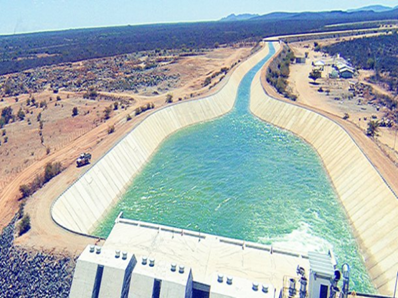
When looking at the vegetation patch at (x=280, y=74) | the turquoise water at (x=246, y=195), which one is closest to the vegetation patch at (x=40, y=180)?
the turquoise water at (x=246, y=195)

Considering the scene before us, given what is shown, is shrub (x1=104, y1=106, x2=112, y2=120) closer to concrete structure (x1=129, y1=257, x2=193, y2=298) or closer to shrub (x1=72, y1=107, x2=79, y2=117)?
shrub (x1=72, y1=107, x2=79, y2=117)

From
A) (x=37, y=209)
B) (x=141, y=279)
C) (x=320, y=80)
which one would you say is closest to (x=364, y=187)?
(x=141, y=279)

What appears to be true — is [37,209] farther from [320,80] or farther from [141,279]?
[320,80]

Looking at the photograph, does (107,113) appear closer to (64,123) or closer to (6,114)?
(64,123)

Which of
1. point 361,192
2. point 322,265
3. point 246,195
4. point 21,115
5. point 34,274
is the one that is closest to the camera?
point 322,265

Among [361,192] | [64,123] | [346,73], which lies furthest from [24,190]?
[346,73]

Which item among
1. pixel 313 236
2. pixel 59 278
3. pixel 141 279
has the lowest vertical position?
pixel 313 236
